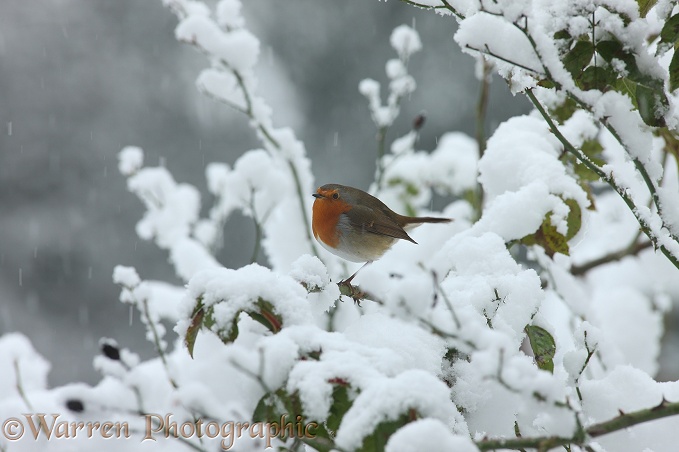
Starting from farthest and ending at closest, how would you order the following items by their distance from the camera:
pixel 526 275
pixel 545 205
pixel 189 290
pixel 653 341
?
pixel 653 341, pixel 545 205, pixel 526 275, pixel 189 290

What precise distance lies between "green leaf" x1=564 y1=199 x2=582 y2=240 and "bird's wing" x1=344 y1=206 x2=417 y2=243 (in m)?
1.02

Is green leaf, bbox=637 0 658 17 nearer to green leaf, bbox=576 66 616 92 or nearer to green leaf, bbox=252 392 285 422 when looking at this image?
green leaf, bbox=576 66 616 92

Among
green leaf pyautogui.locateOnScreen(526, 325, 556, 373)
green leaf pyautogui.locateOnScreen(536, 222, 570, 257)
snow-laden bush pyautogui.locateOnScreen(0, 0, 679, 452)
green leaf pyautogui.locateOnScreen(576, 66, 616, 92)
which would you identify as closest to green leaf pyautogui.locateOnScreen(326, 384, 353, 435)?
snow-laden bush pyautogui.locateOnScreen(0, 0, 679, 452)

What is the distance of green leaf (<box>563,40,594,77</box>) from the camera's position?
931 mm

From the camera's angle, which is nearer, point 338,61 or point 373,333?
point 373,333

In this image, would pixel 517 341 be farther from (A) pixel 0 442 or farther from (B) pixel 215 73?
(B) pixel 215 73

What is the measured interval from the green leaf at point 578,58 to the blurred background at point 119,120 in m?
8.61

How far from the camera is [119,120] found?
10.8 m

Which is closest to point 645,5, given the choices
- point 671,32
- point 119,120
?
point 671,32

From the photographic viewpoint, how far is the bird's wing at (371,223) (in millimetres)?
2389

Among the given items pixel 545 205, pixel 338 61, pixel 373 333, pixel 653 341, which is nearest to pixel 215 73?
pixel 545 205

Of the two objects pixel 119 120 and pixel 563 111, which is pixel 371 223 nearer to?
pixel 563 111

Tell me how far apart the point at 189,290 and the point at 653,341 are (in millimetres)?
2575

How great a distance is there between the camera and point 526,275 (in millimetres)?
1188
